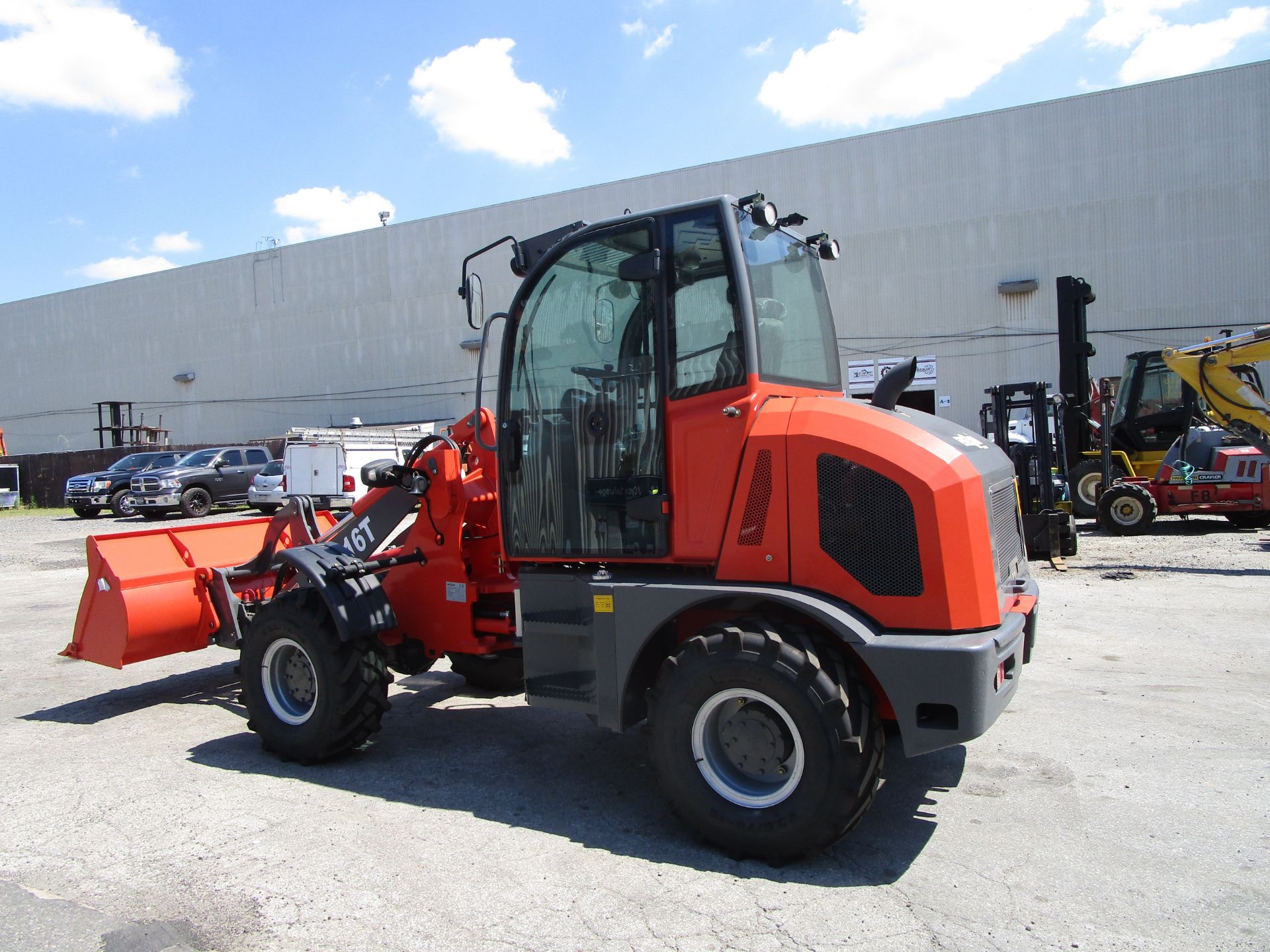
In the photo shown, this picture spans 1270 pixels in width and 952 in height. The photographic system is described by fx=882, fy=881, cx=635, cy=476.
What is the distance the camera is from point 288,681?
5.31 meters

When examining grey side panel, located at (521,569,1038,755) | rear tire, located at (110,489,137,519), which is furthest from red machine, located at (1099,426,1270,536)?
rear tire, located at (110,489,137,519)

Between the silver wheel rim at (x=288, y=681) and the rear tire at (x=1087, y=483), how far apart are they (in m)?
14.5

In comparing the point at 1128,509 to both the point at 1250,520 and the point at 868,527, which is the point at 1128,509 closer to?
the point at 1250,520

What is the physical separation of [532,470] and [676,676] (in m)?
1.41

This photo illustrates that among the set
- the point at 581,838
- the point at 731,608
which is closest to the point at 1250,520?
the point at 731,608

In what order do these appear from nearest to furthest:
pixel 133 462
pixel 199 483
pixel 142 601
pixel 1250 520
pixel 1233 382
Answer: pixel 142 601
pixel 1233 382
pixel 1250 520
pixel 199 483
pixel 133 462

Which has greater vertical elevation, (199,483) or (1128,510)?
(199,483)

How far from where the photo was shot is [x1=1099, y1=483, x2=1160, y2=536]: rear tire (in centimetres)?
1445

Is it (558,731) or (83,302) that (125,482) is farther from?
(83,302)

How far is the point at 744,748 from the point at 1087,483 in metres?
14.7

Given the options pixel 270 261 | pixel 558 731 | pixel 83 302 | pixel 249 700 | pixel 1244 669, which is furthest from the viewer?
pixel 83 302

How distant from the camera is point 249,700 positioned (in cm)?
526

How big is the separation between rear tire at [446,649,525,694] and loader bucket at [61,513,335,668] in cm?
157

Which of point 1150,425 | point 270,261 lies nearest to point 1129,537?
point 1150,425
